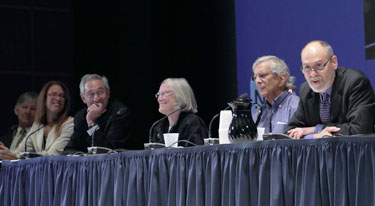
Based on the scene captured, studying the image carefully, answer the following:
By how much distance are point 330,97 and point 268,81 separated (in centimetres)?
58

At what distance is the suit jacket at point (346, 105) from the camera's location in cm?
341

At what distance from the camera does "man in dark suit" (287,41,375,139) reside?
11.4ft

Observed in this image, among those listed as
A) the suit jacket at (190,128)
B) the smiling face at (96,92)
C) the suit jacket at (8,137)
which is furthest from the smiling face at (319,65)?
the suit jacket at (8,137)

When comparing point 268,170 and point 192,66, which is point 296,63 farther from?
point 268,170

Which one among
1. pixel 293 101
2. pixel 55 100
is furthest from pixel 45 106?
pixel 293 101

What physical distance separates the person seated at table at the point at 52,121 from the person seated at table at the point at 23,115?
39 cm

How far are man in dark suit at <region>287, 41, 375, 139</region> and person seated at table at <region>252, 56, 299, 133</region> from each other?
0.91ft

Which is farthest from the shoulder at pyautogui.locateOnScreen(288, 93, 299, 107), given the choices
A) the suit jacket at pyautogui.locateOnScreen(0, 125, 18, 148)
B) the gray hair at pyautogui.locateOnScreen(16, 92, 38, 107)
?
the suit jacket at pyautogui.locateOnScreen(0, 125, 18, 148)

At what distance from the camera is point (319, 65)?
3662 millimetres

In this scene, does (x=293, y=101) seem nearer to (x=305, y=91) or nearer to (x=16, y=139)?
(x=305, y=91)

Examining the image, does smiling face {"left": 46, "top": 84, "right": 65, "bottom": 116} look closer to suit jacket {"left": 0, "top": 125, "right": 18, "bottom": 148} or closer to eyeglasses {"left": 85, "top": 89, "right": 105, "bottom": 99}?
eyeglasses {"left": 85, "top": 89, "right": 105, "bottom": 99}

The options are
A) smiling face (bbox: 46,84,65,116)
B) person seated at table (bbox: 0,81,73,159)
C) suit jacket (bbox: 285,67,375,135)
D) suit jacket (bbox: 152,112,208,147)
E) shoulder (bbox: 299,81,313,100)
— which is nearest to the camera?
suit jacket (bbox: 285,67,375,135)

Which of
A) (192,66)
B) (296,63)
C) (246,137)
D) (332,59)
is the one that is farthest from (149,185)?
(192,66)

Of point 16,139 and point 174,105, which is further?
point 16,139
